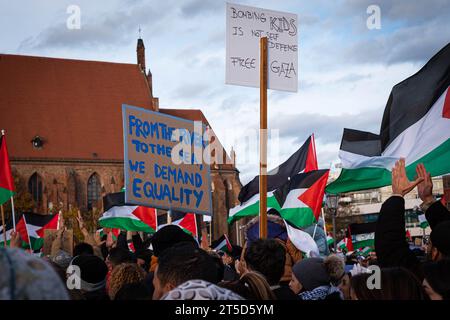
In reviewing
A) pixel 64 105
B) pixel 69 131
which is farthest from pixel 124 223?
pixel 64 105

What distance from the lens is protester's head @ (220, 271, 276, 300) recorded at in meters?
3.53

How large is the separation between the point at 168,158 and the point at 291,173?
17.0 feet

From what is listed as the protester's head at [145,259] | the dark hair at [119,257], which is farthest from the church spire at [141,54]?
the dark hair at [119,257]

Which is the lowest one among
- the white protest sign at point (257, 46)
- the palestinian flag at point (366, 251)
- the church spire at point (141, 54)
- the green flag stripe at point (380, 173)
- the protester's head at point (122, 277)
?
the palestinian flag at point (366, 251)

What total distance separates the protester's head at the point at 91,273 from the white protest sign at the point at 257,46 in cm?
215

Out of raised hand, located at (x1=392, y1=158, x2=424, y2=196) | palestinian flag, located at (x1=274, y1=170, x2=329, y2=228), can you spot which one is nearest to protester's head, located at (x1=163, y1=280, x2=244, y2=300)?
raised hand, located at (x1=392, y1=158, x2=424, y2=196)

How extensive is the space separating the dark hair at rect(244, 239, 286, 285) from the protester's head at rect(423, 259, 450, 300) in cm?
132

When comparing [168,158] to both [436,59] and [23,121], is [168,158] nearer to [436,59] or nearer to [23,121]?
[436,59]

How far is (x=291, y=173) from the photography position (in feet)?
40.7

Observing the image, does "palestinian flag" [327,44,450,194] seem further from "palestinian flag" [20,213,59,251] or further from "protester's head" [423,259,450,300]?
"palestinian flag" [20,213,59,251]

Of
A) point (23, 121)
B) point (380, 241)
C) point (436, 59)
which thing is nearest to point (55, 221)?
point (436, 59)

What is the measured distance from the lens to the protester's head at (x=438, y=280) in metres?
3.12

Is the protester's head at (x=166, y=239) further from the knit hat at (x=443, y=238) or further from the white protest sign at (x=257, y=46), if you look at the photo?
the knit hat at (x=443, y=238)

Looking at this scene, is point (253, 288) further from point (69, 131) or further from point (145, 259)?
point (69, 131)
